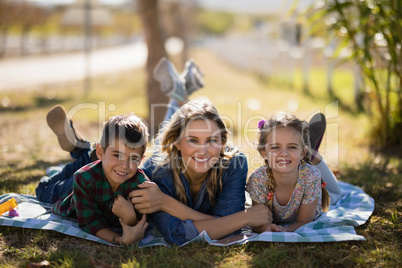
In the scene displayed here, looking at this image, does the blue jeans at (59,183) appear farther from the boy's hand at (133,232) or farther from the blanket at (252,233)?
the boy's hand at (133,232)

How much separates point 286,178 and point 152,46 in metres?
4.87

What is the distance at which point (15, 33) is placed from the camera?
1677 inches

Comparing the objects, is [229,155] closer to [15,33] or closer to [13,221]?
[13,221]

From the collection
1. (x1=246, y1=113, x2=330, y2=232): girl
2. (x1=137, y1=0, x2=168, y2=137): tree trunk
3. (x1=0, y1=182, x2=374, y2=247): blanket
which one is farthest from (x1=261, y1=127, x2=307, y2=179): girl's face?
(x1=137, y1=0, x2=168, y2=137): tree trunk

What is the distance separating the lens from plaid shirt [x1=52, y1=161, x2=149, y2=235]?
284 cm

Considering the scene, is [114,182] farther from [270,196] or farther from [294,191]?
[294,191]

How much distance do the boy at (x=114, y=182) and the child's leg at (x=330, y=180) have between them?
141cm

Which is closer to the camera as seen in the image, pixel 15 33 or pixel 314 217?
pixel 314 217

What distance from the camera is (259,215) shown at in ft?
9.69

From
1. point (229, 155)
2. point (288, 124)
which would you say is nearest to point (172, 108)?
point (229, 155)

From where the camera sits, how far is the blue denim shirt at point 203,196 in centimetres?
286

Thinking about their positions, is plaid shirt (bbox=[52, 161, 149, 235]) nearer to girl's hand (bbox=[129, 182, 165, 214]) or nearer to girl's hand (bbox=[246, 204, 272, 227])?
girl's hand (bbox=[129, 182, 165, 214])

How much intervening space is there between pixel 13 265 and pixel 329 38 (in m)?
4.31

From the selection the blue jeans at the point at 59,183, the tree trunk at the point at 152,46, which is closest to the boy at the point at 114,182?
the blue jeans at the point at 59,183
